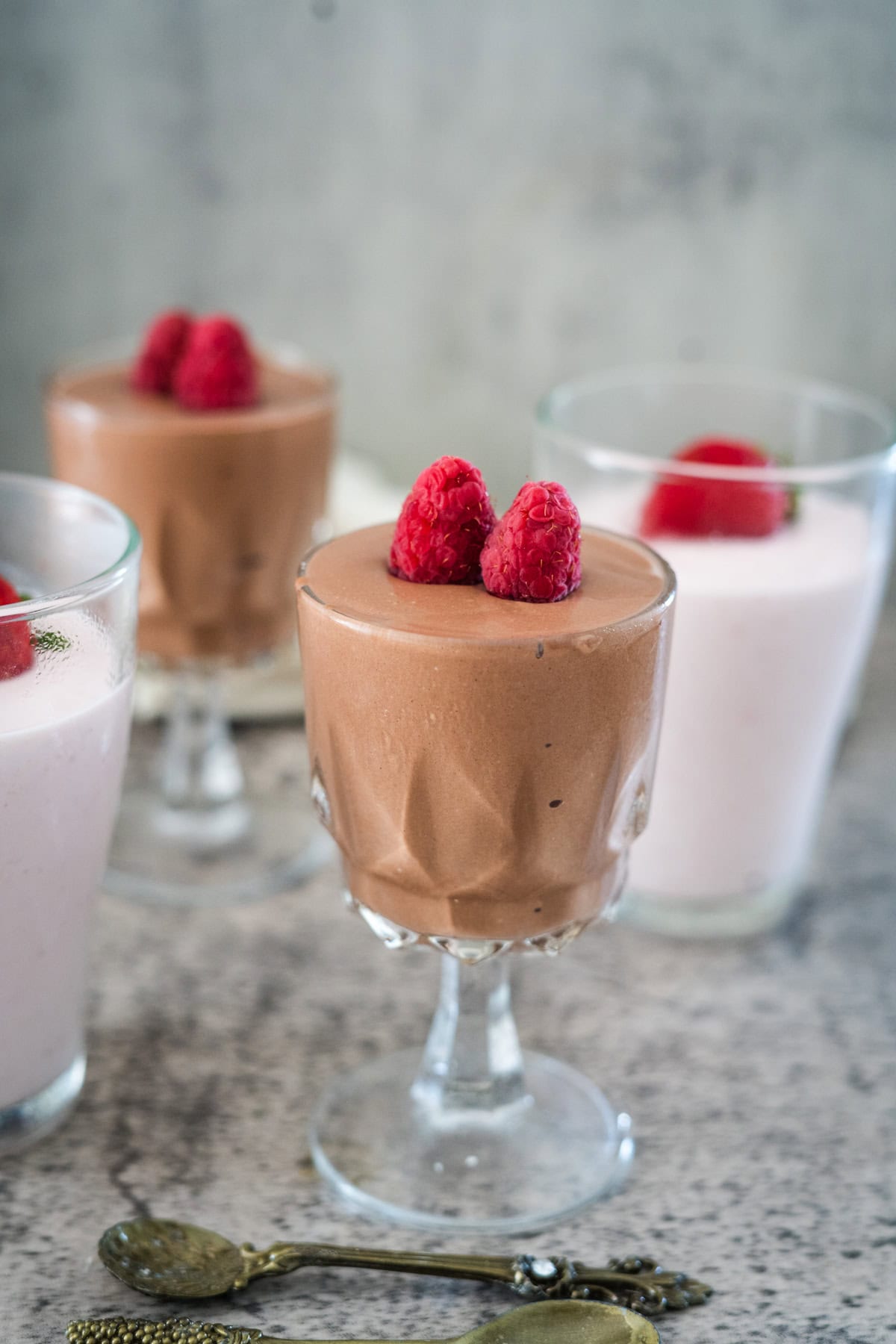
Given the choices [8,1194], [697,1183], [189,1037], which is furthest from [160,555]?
[697,1183]

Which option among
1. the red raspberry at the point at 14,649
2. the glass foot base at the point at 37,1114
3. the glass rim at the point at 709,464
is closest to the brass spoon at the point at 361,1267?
the glass foot base at the point at 37,1114

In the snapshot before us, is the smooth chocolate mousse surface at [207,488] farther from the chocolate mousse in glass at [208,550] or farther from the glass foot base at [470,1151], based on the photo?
the glass foot base at [470,1151]

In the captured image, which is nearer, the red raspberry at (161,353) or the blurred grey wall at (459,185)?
the red raspberry at (161,353)

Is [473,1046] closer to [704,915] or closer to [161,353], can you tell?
[704,915]

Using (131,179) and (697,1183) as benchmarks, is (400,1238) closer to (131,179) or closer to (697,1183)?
(697,1183)

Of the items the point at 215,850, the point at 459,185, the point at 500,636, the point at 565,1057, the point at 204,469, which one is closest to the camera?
the point at 500,636

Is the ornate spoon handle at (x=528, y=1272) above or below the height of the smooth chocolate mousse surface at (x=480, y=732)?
below

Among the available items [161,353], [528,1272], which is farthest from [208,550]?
[528,1272]
